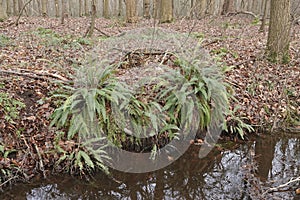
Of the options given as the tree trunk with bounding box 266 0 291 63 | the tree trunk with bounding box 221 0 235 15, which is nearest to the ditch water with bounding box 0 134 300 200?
the tree trunk with bounding box 266 0 291 63

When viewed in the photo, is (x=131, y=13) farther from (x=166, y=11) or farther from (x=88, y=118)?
(x=88, y=118)

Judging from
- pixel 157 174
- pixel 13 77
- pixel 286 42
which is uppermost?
pixel 286 42

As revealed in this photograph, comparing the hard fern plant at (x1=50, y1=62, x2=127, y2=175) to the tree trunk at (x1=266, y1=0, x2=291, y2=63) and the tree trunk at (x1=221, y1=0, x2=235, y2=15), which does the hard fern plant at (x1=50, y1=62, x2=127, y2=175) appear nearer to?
the tree trunk at (x1=266, y1=0, x2=291, y2=63)

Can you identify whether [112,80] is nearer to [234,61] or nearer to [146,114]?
[146,114]

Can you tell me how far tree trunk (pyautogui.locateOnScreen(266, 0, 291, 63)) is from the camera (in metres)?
7.61

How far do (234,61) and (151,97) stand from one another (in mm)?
3671

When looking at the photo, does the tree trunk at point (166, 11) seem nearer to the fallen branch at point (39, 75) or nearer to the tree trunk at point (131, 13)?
the tree trunk at point (131, 13)

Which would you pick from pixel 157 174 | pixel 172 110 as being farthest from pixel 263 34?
pixel 157 174

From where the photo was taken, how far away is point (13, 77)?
17.9 ft

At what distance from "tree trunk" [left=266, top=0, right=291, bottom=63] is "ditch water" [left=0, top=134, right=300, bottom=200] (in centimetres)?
373

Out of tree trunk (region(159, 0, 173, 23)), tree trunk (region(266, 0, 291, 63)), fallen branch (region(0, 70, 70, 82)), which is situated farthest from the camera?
tree trunk (region(159, 0, 173, 23))

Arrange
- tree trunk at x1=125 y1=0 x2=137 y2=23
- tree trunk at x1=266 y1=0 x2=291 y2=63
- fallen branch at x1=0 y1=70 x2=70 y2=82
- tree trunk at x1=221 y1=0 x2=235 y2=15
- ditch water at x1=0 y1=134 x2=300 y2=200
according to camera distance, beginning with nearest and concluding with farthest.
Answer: ditch water at x1=0 y1=134 x2=300 y2=200
fallen branch at x1=0 y1=70 x2=70 y2=82
tree trunk at x1=266 y1=0 x2=291 y2=63
tree trunk at x1=125 y1=0 x2=137 y2=23
tree trunk at x1=221 y1=0 x2=235 y2=15

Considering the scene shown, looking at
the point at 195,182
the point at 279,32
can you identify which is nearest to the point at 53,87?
the point at 195,182

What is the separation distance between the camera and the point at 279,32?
302 inches
